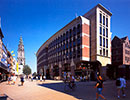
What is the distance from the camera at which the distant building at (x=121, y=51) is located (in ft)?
152

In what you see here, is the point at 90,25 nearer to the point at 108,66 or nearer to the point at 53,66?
the point at 108,66

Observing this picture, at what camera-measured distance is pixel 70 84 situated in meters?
13.1

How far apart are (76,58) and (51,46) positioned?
67.4 feet

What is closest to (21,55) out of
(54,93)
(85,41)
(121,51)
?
(121,51)

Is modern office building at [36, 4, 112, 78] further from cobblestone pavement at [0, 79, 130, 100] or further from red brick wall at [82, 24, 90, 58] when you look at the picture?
cobblestone pavement at [0, 79, 130, 100]

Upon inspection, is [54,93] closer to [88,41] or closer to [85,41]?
[85,41]

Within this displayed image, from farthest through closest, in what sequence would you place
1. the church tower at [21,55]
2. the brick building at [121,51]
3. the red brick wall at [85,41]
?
the church tower at [21,55]
the brick building at [121,51]
the red brick wall at [85,41]

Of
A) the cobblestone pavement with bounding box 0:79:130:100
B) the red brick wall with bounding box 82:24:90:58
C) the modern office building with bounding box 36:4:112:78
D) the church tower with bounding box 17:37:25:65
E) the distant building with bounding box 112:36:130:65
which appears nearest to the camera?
the cobblestone pavement with bounding box 0:79:130:100

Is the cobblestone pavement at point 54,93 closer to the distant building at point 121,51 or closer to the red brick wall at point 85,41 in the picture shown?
the red brick wall at point 85,41

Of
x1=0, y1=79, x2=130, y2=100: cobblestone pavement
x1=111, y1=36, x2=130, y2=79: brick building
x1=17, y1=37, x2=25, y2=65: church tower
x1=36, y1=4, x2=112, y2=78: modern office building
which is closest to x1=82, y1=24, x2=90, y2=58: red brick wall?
x1=36, y1=4, x2=112, y2=78: modern office building

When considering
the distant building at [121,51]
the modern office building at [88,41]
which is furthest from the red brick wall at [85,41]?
the distant building at [121,51]

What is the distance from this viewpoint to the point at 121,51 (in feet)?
153

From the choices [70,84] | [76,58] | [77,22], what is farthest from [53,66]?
[70,84]

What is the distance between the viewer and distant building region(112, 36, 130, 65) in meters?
46.3
